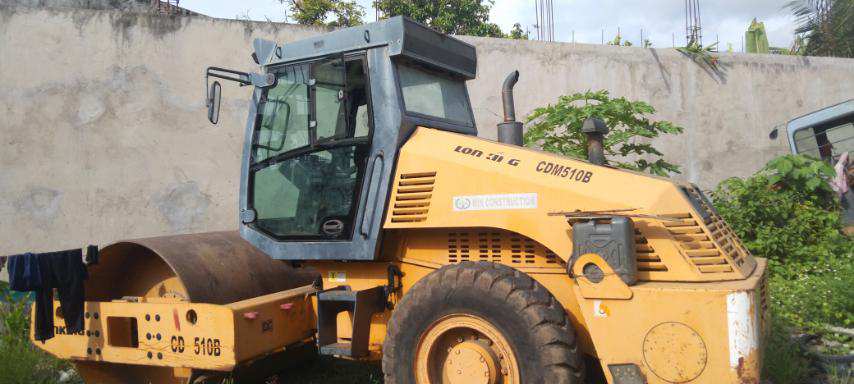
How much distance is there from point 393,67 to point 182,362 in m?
2.23

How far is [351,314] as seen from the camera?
Answer: 13.0 ft

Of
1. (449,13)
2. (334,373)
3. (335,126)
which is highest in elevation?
(449,13)

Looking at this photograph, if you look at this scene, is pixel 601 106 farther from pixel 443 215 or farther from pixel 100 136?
pixel 100 136

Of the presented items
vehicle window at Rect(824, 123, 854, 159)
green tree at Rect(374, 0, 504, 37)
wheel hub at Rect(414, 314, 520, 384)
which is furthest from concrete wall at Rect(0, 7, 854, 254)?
green tree at Rect(374, 0, 504, 37)

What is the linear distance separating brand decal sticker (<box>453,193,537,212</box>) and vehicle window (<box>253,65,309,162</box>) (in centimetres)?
118

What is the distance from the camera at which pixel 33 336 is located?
14.4 feet

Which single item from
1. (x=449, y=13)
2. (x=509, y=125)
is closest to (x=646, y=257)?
(x=509, y=125)

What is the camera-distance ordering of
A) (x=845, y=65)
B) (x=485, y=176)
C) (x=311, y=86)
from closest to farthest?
1. (x=485, y=176)
2. (x=311, y=86)
3. (x=845, y=65)

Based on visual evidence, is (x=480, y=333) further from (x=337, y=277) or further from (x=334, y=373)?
(x=334, y=373)

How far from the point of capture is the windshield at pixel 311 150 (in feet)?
13.1

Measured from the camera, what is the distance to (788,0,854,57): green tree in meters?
15.4

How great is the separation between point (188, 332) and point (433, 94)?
7.12 feet

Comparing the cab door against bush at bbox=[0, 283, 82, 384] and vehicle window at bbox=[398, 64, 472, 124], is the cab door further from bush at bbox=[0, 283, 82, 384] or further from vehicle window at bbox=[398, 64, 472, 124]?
bush at bbox=[0, 283, 82, 384]

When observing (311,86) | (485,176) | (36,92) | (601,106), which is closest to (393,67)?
(311,86)
